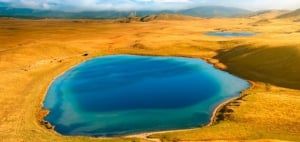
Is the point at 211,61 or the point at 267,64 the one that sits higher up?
the point at 267,64

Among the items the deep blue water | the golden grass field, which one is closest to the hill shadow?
the golden grass field

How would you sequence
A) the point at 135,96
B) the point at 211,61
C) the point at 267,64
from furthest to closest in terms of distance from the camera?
the point at 211,61 → the point at 267,64 → the point at 135,96

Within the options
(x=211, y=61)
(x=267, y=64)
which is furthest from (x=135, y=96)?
(x=211, y=61)

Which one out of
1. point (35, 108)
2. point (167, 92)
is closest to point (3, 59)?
point (35, 108)

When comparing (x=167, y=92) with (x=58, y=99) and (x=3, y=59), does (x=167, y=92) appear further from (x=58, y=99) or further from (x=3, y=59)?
(x=3, y=59)

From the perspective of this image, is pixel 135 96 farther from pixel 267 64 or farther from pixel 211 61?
pixel 211 61

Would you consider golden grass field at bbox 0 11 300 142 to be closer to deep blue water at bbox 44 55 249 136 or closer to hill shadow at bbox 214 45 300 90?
hill shadow at bbox 214 45 300 90

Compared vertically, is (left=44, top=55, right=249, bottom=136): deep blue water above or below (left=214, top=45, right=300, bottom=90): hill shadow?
below

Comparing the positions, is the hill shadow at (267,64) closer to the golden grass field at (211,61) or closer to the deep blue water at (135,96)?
the golden grass field at (211,61)

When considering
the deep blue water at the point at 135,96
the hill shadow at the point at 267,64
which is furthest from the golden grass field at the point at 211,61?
the deep blue water at the point at 135,96
